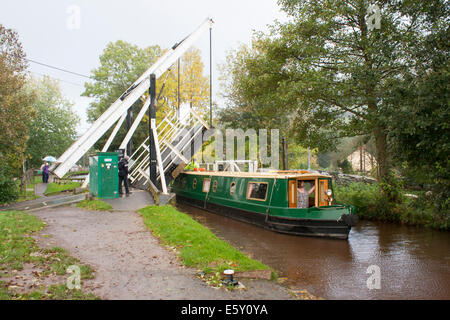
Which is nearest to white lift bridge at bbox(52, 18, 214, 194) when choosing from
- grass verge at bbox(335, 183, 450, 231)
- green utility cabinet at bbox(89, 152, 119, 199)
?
green utility cabinet at bbox(89, 152, 119, 199)

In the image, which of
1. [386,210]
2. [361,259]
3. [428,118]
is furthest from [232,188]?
[428,118]

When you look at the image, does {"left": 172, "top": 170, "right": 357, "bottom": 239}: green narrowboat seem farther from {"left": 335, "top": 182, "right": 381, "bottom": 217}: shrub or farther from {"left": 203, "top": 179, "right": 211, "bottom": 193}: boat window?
{"left": 335, "top": 182, "right": 381, "bottom": 217}: shrub

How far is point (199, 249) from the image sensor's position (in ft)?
21.9

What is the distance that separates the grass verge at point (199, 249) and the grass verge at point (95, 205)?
1786 millimetres

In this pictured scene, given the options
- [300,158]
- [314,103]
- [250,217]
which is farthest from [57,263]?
[300,158]

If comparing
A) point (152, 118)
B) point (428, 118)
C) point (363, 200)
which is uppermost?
point (152, 118)

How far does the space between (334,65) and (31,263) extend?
12.2 meters

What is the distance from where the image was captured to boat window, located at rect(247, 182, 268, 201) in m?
12.9

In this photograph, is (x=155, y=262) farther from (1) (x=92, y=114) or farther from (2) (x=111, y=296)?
(1) (x=92, y=114)

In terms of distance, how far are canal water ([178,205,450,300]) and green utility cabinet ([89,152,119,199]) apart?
392 cm

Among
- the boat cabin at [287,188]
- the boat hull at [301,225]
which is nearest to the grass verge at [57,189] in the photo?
the boat cabin at [287,188]

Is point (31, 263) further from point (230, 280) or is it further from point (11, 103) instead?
point (11, 103)

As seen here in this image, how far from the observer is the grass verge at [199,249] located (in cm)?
567
